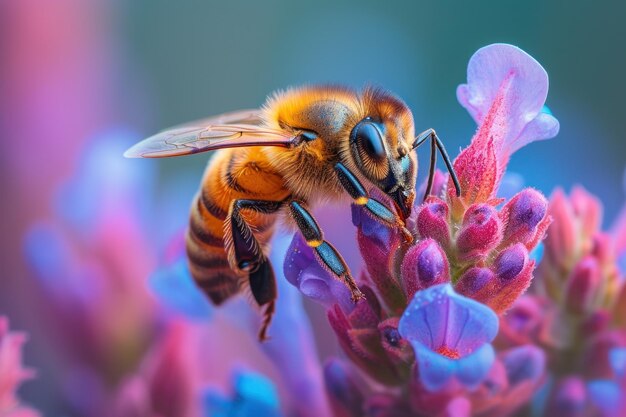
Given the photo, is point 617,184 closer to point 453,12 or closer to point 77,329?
point 77,329

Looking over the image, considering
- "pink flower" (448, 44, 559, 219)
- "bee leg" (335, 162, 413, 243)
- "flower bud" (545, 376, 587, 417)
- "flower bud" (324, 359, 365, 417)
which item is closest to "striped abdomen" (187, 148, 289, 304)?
"bee leg" (335, 162, 413, 243)

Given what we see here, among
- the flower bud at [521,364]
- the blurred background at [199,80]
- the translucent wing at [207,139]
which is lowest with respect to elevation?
the flower bud at [521,364]

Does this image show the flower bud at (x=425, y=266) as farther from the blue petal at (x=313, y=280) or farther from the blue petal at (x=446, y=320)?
the blue petal at (x=313, y=280)

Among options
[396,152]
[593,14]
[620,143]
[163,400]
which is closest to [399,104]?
[396,152]

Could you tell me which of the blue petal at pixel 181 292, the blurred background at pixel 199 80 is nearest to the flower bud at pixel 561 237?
the blurred background at pixel 199 80

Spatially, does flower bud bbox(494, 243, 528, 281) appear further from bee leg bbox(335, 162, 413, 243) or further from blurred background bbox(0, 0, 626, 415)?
blurred background bbox(0, 0, 626, 415)

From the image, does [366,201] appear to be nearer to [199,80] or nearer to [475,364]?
[475,364]
